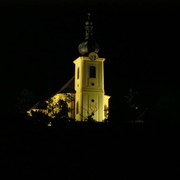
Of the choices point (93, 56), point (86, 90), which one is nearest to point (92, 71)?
point (93, 56)

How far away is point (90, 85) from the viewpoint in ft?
174

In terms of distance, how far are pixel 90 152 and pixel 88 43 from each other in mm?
34197

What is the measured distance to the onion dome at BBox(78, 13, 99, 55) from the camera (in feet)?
180

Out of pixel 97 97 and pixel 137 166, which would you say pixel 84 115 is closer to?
pixel 97 97

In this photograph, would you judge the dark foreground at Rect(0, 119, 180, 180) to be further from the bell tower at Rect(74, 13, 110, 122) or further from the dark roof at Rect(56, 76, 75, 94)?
the dark roof at Rect(56, 76, 75, 94)

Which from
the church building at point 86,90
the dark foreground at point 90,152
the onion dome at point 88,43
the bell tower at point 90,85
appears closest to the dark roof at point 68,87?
the church building at point 86,90

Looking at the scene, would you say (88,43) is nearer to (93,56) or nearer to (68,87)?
(93,56)

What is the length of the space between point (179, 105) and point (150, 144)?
21596 mm

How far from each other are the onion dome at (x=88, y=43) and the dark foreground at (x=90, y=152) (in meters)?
30.7

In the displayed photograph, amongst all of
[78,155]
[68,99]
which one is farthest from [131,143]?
[68,99]

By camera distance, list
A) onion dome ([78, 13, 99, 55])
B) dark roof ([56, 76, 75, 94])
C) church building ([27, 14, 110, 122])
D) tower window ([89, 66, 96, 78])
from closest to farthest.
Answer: church building ([27, 14, 110, 122]) → tower window ([89, 66, 96, 78]) → dark roof ([56, 76, 75, 94]) → onion dome ([78, 13, 99, 55])

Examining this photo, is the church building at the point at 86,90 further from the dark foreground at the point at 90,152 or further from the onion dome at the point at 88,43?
the dark foreground at the point at 90,152

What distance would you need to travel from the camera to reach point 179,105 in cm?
4444

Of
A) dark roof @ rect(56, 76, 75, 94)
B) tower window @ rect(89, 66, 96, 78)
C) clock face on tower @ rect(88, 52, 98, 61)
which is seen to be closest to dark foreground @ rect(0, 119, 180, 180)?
tower window @ rect(89, 66, 96, 78)
